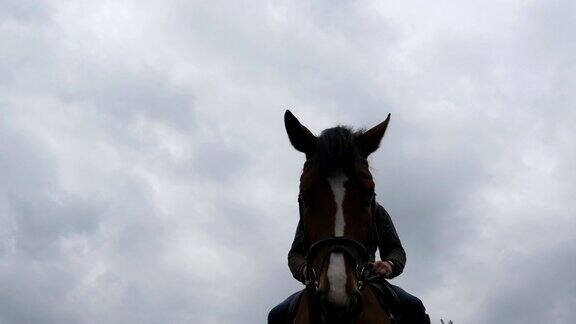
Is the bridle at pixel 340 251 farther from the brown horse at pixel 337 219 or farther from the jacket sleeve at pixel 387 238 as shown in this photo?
the jacket sleeve at pixel 387 238

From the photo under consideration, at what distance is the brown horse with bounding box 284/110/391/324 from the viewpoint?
6199 mm

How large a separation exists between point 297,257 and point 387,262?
4.68 feet

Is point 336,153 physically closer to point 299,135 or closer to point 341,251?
point 299,135

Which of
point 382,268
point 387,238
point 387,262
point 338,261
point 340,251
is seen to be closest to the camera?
point 338,261

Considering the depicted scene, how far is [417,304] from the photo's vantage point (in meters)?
9.62

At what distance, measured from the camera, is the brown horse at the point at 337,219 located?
20.3 feet

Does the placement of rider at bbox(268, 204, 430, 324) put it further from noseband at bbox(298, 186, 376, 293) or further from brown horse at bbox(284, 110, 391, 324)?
noseband at bbox(298, 186, 376, 293)

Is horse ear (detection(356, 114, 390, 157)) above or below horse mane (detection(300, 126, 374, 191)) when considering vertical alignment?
above

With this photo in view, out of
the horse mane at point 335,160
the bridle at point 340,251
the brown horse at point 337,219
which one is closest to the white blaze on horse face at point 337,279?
the brown horse at point 337,219

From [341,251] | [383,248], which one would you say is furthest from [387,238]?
[341,251]

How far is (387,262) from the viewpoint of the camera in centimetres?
860

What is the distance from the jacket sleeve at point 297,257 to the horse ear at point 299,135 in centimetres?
121

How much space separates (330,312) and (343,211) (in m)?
1.33

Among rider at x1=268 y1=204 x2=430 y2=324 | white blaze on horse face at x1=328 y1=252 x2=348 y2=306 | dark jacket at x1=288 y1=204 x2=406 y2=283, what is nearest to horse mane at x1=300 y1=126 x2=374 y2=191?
white blaze on horse face at x1=328 y1=252 x2=348 y2=306
